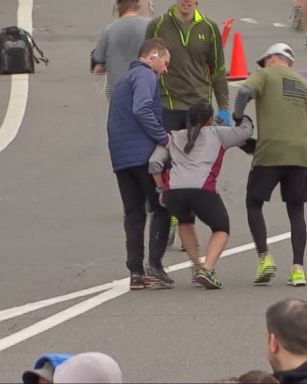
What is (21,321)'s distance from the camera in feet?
28.9

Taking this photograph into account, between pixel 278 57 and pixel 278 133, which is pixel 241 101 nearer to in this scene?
pixel 278 133

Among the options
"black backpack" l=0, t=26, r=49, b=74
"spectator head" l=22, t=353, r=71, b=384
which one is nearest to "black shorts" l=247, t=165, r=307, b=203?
"spectator head" l=22, t=353, r=71, b=384

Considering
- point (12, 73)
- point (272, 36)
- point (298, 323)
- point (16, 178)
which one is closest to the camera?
point (298, 323)

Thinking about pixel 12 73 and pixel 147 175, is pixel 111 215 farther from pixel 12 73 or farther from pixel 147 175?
pixel 12 73

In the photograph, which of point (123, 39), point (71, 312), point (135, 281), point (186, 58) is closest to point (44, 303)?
point (71, 312)

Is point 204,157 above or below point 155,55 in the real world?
below

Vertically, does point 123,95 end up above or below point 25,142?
above

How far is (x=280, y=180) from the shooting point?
980 centimetres

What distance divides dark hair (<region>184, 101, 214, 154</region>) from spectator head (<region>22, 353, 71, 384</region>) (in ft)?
15.3

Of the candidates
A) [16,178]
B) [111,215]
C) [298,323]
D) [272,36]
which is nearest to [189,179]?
[111,215]

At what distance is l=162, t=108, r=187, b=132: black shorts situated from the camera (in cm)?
1038

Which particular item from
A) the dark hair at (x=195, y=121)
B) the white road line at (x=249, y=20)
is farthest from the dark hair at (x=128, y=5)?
the white road line at (x=249, y=20)

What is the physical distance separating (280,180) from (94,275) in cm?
159

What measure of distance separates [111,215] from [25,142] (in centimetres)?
438
